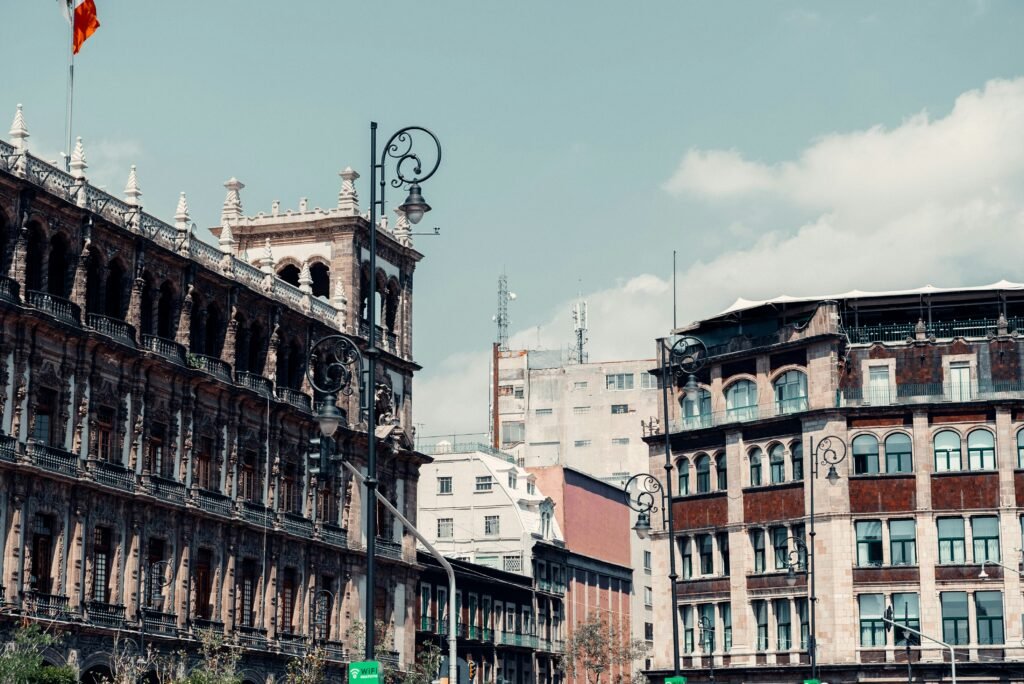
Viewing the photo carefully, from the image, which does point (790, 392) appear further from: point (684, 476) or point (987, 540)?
point (987, 540)

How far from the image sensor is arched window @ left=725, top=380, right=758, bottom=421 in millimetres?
86250

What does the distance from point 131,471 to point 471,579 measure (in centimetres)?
4262

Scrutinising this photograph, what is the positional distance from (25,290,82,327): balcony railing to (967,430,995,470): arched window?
138 feet

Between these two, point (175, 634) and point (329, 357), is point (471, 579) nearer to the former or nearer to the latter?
point (329, 357)

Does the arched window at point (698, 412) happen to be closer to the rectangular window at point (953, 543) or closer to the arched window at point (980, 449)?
the arched window at point (980, 449)

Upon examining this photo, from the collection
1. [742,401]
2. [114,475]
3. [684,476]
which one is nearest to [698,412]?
[742,401]

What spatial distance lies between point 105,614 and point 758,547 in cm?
3598

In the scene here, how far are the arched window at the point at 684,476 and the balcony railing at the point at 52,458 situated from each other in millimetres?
38325

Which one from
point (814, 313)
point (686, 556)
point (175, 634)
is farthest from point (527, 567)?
point (175, 634)

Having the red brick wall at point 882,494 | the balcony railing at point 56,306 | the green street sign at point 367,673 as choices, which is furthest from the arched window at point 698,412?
the green street sign at point 367,673

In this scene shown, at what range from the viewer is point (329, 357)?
81.1 m

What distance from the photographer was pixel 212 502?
67688mm

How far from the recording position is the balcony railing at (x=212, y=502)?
66562 mm

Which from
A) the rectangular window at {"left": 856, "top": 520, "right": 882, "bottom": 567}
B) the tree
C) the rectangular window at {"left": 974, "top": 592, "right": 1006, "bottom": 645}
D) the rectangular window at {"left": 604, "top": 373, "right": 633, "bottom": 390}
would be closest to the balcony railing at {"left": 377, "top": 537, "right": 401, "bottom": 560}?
the rectangular window at {"left": 856, "top": 520, "right": 882, "bottom": 567}
